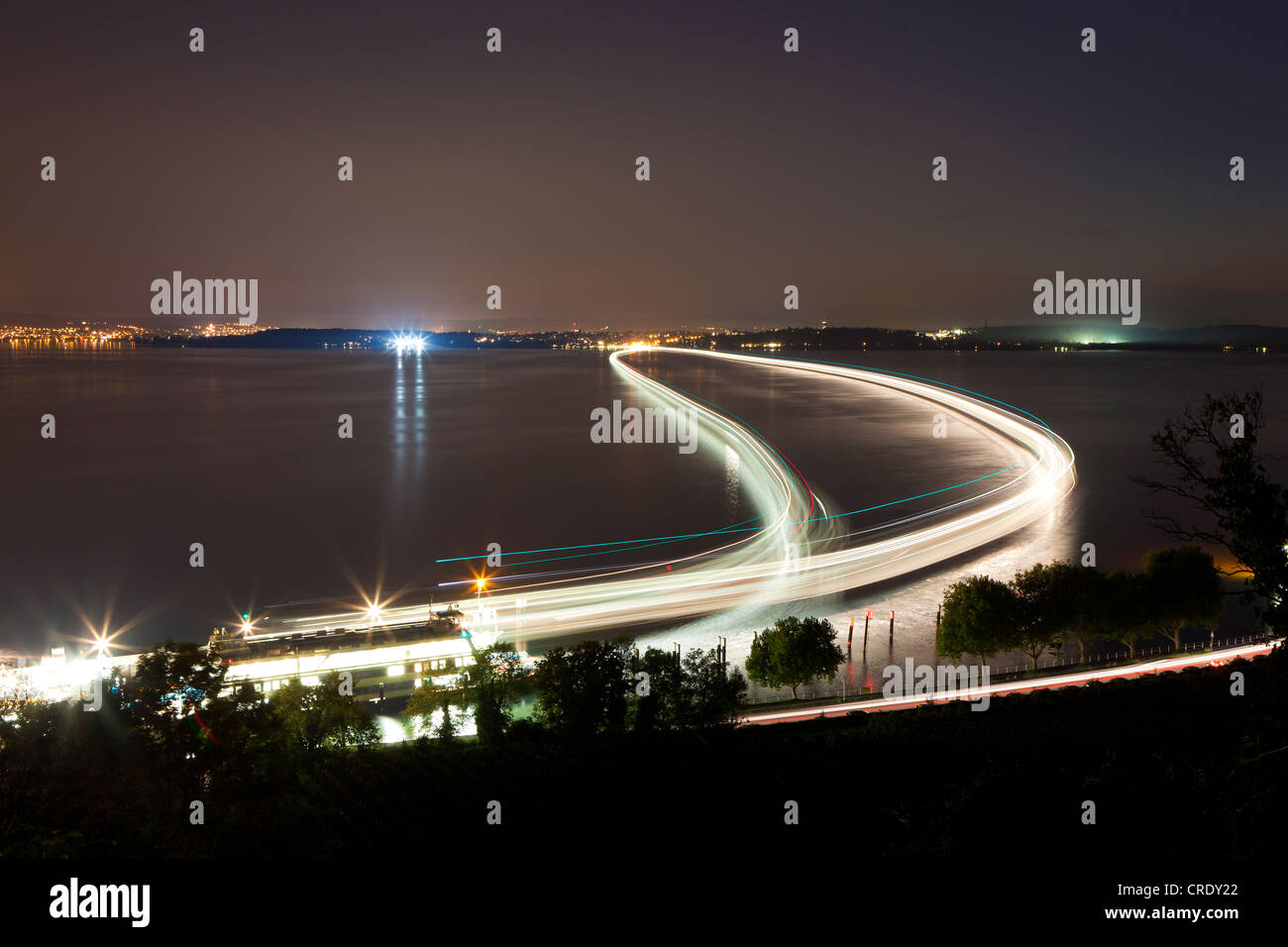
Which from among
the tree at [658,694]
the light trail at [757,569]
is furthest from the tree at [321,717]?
the tree at [658,694]

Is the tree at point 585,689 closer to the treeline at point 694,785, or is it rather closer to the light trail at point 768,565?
the treeline at point 694,785

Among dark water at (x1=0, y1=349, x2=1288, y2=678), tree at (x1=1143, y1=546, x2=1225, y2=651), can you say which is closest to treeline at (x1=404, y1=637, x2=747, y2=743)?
dark water at (x1=0, y1=349, x2=1288, y2=678)

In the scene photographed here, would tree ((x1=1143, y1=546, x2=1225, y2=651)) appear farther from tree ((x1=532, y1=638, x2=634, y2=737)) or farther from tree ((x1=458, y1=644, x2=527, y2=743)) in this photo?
tree ((x1=458, y1=644, x2=527, y2=743))

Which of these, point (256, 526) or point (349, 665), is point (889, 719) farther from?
point (256, 526)

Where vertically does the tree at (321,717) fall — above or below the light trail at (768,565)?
below
